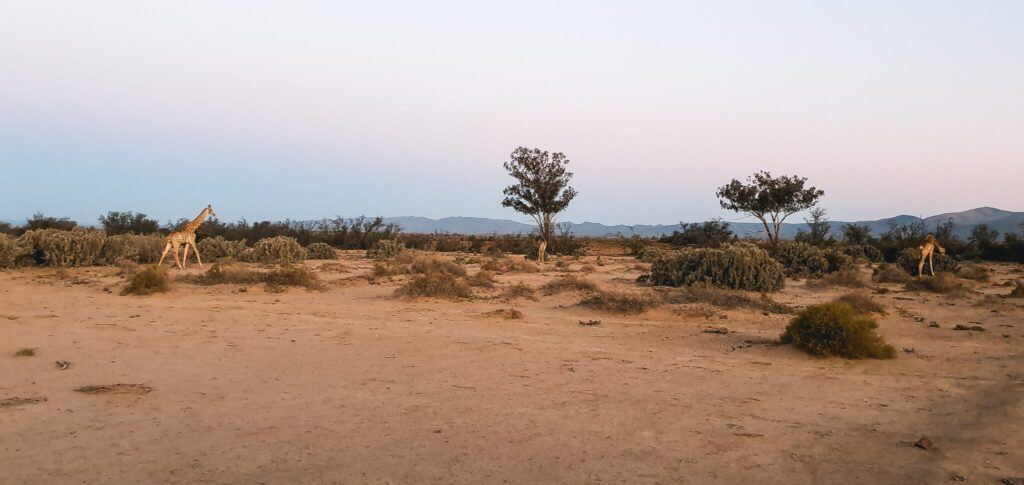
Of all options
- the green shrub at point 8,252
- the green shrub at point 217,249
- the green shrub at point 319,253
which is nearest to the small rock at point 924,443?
the green shrub at point 8,252

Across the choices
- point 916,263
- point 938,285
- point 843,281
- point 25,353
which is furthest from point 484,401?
point 916,263

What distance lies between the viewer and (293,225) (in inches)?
1661

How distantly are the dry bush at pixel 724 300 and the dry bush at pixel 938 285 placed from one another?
19.9ft

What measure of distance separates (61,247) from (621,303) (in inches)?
637

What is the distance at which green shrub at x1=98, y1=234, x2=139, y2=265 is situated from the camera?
20.8m

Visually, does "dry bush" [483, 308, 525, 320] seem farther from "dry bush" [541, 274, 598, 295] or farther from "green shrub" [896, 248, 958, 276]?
"green shrub" [896, 248, 958, 276]

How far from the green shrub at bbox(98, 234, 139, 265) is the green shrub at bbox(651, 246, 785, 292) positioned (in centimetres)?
1600

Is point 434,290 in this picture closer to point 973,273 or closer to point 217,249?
point 217,249

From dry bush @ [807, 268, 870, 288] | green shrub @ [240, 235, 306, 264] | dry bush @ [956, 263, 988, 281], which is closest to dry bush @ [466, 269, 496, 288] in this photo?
dry bush @ [807, 268, 870, 288]

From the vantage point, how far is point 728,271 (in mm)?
16125

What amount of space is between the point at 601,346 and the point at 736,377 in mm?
2176

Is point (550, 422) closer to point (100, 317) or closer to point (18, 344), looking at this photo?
point (18, 344)

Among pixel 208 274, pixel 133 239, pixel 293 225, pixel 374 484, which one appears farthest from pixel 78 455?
pixel 293 225

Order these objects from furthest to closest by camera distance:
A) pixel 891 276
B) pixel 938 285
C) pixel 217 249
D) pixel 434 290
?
pixel 217 249, pixel 891 276, pixel 938 285, pixel 434 290
